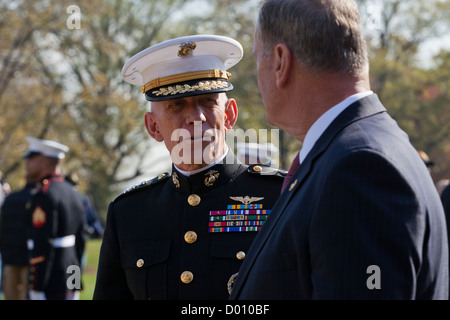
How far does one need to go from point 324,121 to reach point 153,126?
60.1 inches

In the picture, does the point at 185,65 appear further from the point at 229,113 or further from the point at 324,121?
the point at 324,121

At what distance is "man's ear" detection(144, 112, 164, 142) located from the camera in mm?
3371

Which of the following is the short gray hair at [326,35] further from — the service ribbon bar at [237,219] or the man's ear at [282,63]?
the service ribbon bar at [237,219]

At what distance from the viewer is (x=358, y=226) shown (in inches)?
67.6

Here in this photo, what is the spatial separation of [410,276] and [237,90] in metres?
19.0

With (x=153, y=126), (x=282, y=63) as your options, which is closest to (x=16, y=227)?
(x=153, y=126)

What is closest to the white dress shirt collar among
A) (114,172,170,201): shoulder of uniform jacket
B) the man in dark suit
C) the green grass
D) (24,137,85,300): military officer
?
the man in dark suit

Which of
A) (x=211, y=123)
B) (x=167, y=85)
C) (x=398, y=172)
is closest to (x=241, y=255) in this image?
(x=211, y=123)

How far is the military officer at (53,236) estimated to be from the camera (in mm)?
8203

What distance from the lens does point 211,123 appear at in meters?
3.17

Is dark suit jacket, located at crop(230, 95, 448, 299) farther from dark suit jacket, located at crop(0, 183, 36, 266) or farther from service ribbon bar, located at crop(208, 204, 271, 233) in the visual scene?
dark suit jacket, located at crop(0, 183, 36, 266)

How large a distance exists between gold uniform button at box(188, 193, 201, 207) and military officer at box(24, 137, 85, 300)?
16.8ft

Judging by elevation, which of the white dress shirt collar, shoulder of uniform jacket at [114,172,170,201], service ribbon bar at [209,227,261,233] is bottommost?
service ribbon bar at [209,227,261,233]

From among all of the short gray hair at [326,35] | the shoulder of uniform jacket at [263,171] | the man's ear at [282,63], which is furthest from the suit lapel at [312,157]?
the shoulder of uniform jacket at [263,171]
